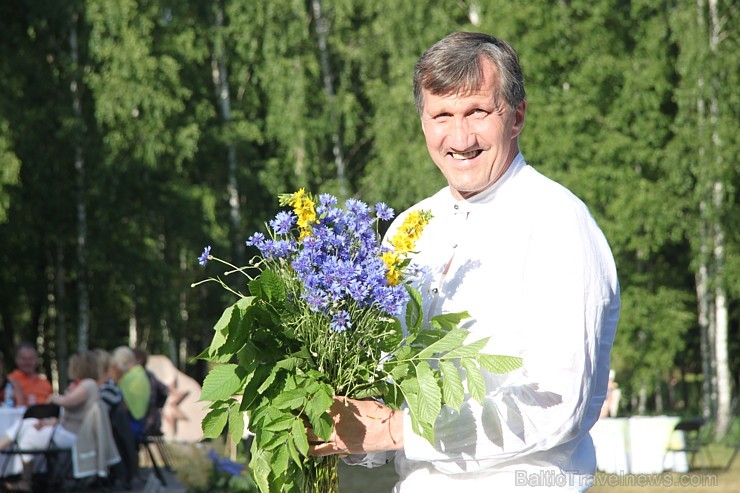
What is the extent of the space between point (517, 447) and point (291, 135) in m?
20.0

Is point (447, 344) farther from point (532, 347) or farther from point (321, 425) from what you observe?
point (321, 425)

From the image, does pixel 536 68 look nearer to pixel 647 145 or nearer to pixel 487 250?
pixel 647 145

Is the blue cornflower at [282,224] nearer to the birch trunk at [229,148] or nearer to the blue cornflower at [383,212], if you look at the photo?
the blue cornflower at [383,212]

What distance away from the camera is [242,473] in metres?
10.4

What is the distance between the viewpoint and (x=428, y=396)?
1938mm

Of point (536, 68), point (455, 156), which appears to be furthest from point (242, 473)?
point (536, 68)

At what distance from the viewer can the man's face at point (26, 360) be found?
11.8 metres

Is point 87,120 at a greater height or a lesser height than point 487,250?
greater

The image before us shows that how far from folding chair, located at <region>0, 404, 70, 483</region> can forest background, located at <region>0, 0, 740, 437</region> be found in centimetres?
714

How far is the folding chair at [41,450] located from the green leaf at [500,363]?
28.3 feet

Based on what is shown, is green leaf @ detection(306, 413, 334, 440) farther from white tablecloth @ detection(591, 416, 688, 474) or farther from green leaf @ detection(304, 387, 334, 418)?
white tablecloth @ detection(591, 416, 688, 474)

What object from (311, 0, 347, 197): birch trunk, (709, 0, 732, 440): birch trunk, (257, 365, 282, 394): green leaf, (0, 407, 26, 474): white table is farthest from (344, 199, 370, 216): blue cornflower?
(311, 0, 347, 197): birch trunk

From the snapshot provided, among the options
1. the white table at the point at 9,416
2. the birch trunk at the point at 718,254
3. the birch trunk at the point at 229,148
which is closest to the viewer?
the white table at the point at 9,416

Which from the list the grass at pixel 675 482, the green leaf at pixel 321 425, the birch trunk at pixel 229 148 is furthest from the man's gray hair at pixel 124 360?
the green leaf at pixel 321 425
